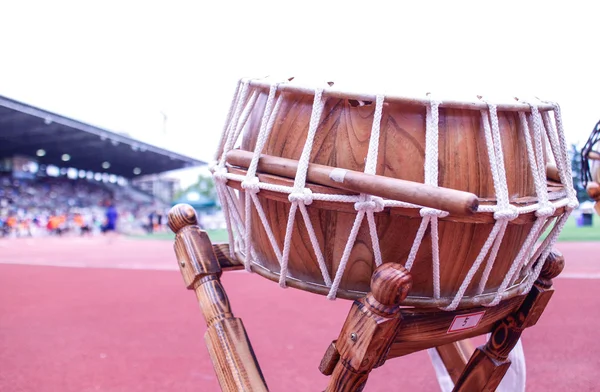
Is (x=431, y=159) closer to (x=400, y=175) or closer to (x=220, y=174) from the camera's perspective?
(x=400, y=175)

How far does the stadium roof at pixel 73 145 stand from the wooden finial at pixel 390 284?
17334 millimetres

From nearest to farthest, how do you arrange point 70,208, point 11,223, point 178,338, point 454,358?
point 454,358
point 178,338
point 11,223
point 70,208

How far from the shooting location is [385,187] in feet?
3.43

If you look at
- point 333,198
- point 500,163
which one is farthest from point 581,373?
point 333,198

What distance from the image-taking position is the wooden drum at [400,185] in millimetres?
1145

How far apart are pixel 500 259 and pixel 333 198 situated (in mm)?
476

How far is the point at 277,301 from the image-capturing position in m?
4.85

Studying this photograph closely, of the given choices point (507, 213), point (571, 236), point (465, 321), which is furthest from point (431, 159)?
point (571, 236)

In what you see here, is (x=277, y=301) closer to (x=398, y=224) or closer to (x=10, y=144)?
(x=398, y=224)

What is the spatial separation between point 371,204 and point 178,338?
9.69 feet

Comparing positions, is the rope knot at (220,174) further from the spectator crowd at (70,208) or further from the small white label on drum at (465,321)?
the spectator crowd at (70,208)

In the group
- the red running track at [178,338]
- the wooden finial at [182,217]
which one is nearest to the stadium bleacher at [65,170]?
the red running track at [178,338]

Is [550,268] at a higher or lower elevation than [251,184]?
lower

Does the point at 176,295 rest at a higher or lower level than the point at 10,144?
higher
